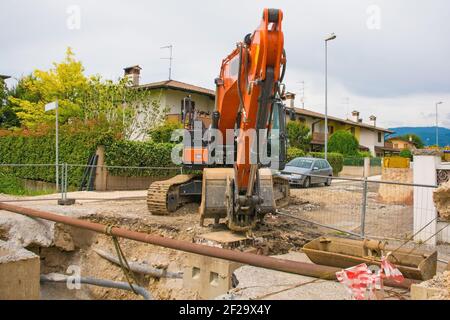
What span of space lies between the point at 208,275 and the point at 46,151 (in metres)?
14.2

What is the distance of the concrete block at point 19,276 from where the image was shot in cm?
380

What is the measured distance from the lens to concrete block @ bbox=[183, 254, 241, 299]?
5465 millimetres

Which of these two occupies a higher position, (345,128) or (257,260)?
(345,128)

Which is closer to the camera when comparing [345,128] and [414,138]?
[345,128]

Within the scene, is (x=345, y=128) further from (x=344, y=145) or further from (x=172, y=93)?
(x=172, y=93)

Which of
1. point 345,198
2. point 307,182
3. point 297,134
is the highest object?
point 297,134

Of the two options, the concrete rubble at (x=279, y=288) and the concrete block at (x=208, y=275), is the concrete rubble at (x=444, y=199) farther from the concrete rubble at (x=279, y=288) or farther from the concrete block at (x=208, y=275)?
the concrete block at (x=208, y=275)

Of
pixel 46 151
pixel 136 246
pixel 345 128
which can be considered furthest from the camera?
pixel 345 128

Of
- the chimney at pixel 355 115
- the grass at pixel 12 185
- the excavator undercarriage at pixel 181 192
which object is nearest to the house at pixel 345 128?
the chimney at pixel 355 115

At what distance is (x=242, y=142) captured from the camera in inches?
251

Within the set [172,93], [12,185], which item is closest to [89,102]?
[12,185]
